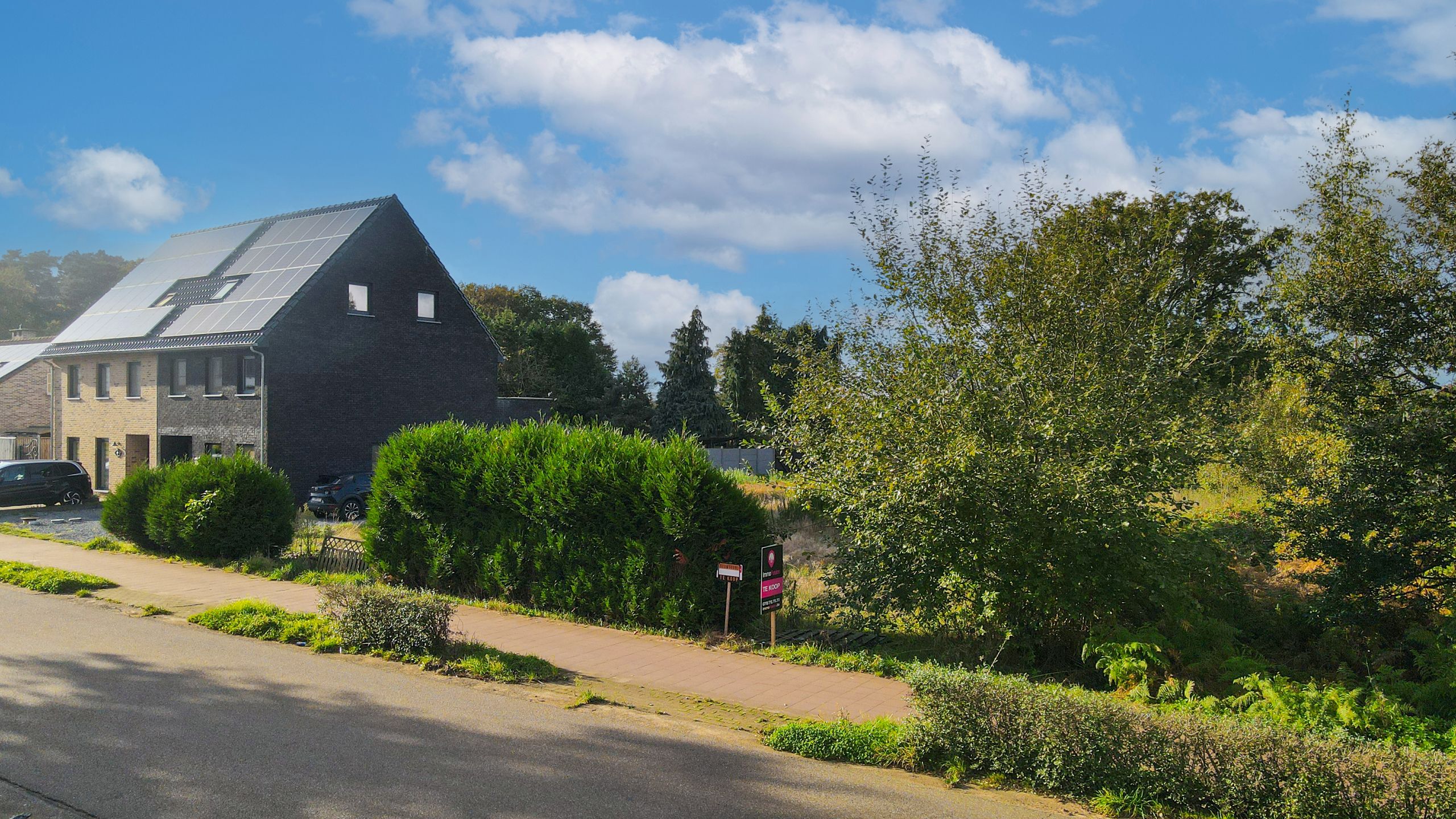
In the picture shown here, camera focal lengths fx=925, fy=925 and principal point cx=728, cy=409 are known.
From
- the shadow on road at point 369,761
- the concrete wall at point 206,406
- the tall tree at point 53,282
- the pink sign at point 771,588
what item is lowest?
the shadow on road at point 369,761

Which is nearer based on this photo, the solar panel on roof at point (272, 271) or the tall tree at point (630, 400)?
the solar panel on roof at point (272, 271)

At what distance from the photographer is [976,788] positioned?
5.79m

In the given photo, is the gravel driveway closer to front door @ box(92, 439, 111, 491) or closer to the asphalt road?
front door @ box(92, 439, 111, 491)

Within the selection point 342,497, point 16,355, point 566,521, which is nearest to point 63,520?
point 342,497

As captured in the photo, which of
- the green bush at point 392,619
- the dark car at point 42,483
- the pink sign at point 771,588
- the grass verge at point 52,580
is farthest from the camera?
the dark car at point 42,483

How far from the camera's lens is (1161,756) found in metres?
5.39

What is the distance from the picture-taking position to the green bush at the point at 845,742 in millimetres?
6230

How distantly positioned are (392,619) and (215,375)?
2283 centimetres

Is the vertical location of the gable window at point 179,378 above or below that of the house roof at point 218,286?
below

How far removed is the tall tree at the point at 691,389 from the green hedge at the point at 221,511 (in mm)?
32605

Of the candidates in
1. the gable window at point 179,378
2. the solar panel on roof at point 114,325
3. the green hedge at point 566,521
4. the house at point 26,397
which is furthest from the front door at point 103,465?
the green hedge at point 566,521

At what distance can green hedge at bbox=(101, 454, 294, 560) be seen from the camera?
52.1 feet

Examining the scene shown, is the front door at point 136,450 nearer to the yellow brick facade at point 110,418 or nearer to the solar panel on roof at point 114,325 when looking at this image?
the yellow brick facade at point 110,418

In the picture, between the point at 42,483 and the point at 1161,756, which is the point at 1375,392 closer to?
the point at 1161,756
